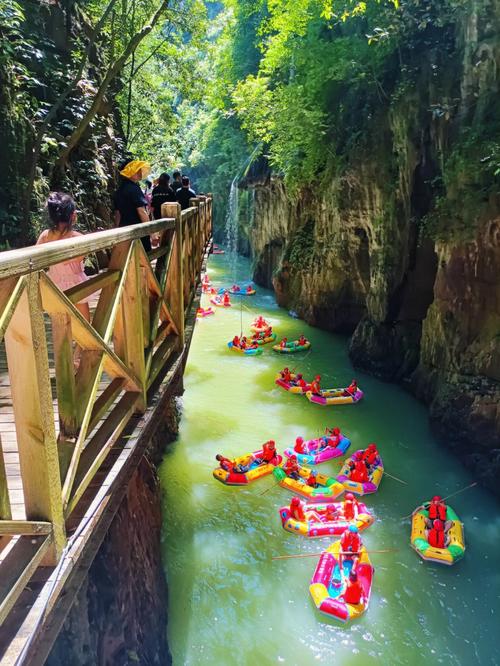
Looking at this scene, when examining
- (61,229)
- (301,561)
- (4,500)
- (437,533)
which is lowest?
(301,561)

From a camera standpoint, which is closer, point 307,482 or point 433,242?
point 307,482

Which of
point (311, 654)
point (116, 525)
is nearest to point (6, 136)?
point (116, 525)

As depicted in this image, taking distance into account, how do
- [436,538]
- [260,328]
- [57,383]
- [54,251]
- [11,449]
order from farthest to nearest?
[260,328]
[436,538]
[11,449]
[57,383]
[54,251]

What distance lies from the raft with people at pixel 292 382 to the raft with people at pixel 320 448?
98.1 inches

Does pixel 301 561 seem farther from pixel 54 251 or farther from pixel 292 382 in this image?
pixel 54 251

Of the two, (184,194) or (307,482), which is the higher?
(184,194)

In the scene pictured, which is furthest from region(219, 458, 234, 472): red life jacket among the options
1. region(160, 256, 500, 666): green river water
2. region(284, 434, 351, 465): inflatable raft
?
region(284, 434, 351, 465): inflatable raft

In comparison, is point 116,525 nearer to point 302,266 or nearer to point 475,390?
point 475,390

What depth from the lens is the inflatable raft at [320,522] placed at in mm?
8219

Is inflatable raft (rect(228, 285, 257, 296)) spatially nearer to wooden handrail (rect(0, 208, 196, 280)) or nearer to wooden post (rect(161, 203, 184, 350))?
wooden post (rect(161, 203, 184, 350))

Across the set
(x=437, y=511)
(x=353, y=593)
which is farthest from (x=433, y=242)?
(x=353, y=593)

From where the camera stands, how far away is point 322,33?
1639 cm

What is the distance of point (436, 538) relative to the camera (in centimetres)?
784

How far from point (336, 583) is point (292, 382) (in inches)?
279
